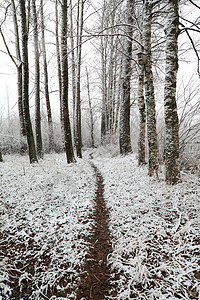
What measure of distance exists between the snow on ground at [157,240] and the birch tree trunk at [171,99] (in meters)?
0.53

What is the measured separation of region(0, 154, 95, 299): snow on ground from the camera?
2.32 meters

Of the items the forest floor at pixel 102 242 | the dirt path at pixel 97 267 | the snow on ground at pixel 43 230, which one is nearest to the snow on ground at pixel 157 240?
the forest floor at pixel 102 242

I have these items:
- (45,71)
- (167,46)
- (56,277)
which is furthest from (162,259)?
(45,71)

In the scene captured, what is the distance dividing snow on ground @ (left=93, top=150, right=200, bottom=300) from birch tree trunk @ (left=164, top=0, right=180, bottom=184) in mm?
534

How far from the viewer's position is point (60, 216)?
12.6 feet

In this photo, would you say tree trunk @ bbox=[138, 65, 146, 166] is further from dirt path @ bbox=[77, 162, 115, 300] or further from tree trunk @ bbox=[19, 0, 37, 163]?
tree trunk @ bbox=[19, 0, 37, 163]

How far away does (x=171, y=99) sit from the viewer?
4508mm

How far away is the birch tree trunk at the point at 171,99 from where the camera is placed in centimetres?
439

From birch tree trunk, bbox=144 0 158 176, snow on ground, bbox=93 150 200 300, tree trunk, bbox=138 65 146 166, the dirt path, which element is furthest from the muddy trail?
tree trunk, bbox=138 65 146 166

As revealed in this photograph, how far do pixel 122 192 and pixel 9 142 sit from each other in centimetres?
1340

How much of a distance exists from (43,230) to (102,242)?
1.25 meters

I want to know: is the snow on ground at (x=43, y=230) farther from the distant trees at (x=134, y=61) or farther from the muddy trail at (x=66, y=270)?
the distant trees at (x=134, y=61)

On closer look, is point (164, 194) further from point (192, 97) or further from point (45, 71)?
point (45, 71)

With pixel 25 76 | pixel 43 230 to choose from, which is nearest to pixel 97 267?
pixel 43 230
